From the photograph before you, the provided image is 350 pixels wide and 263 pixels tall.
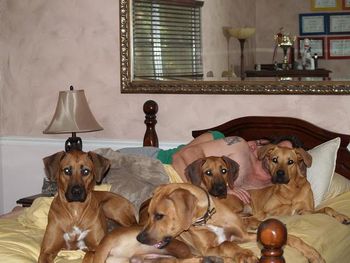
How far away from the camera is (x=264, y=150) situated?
4.04 metres

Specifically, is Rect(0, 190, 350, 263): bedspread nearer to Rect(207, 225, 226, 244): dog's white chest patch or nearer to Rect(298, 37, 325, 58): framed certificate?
Rect(207, 225, 226, 244): dog's white chest patch

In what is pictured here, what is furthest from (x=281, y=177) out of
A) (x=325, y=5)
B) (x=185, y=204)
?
(x=325, y=5)

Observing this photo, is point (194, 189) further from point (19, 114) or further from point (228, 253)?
point (19, 114)

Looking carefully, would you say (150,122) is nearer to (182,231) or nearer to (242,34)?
(242,34)

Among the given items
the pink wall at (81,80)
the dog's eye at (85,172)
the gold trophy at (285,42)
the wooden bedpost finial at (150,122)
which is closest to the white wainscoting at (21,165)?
the pink wall at (81,80)

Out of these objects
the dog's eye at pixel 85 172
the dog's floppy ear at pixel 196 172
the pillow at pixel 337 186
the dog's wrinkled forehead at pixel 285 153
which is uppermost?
the dog's wrinkled forehead at pixel 285 153

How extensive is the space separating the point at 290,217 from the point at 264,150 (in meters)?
0.40

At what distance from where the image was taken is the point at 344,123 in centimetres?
452

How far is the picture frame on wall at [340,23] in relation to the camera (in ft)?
14.8

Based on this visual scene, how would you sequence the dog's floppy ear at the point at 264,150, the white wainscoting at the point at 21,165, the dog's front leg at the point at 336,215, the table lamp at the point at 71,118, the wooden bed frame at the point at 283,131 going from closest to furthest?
the dog's front leg at the point at 336,215
the dog's floppy ear at the point at 264,150
the wooden bed frame at the point at 283,131
the table lamp at the point at 71,118
the white wainscoting at the point at 21,165

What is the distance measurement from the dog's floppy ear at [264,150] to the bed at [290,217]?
0.34 metres

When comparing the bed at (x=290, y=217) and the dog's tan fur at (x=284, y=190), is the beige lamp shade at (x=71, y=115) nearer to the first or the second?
the bed at (x=290, y=217)

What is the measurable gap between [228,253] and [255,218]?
0.66 metres

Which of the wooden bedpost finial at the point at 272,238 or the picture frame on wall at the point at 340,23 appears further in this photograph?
the picture frame on wall at the point at 340,23
